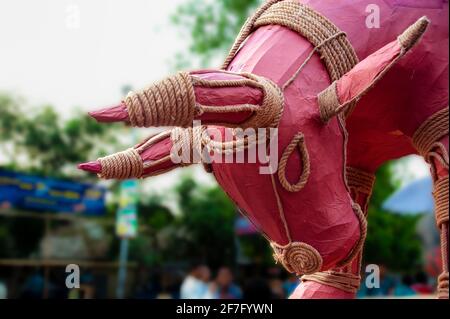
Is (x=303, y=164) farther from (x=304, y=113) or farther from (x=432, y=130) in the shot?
(x=432, y=130)

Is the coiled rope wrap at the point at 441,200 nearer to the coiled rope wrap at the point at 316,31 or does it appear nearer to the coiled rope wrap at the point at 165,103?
the coiled rope wrap at the point at 316,31

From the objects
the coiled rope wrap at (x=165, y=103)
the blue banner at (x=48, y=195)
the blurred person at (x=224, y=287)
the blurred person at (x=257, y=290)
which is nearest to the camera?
the coiled rope wrap at (x=165, y=103)

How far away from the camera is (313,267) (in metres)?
2.36

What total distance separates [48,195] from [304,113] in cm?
797

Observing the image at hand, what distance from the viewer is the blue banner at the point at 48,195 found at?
9383 millimetres

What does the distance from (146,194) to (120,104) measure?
36.4ft

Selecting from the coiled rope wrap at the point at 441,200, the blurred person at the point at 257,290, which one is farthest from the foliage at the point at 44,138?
the coiled rope wrap at the point at 441,200

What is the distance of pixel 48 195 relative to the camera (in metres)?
9.73

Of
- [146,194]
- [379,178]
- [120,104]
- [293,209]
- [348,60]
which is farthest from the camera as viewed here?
[379,178]

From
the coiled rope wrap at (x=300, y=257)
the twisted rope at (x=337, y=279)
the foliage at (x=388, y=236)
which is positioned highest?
the foliage at (x=388, y=236)

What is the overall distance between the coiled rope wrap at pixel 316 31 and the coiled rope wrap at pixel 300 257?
2.01ft

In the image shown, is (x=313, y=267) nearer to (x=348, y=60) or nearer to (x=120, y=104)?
(x=348, y=60)

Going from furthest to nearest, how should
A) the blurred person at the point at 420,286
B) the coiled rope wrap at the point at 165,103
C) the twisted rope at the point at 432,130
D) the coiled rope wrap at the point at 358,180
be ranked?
the blurred person at the point at 420,286, the coiled rope wrap at the point at 358,180, the twisted rope at the point at 432,130, the coiled rope wrap at the point at 165,103
